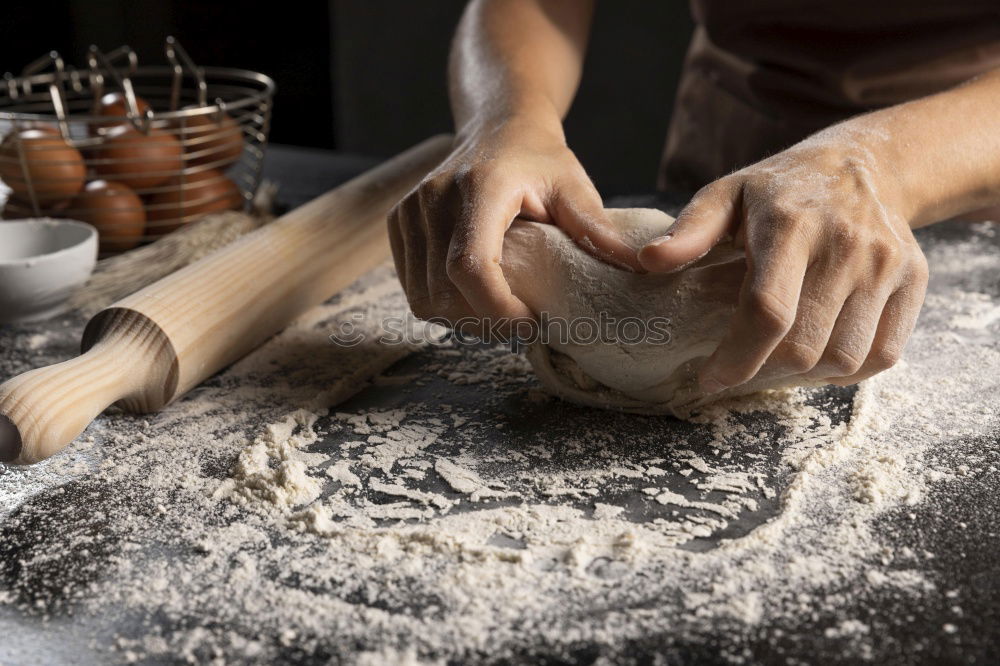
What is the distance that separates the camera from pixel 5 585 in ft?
2.68

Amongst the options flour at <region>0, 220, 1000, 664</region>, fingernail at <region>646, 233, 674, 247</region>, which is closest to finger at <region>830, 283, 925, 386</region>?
flour at <region>0, 220, 1000, 664</region>

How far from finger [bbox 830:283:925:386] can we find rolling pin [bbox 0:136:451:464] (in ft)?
2.57

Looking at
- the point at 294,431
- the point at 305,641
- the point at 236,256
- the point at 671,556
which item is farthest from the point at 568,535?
the point at 236,256

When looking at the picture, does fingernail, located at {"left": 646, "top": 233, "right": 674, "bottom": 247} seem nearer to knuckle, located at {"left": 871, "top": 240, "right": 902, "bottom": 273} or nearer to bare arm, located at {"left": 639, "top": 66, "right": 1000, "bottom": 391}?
bare arm, located at {"left": 639, "top": 66, "right": 1000, "bottom": 391}

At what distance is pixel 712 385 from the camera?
99 cm

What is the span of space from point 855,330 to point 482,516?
43 cm

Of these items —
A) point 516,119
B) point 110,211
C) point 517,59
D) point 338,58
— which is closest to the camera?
point 516,119

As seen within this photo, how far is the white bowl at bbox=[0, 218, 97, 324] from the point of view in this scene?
132 centimetres

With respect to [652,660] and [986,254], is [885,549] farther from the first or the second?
[986,254]

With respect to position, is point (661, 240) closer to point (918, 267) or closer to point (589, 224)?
point (589, 224)

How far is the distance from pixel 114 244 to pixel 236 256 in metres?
0.41

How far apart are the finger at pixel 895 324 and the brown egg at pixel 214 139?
116 cm

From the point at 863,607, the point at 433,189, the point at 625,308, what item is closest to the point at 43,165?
the point at 433,189

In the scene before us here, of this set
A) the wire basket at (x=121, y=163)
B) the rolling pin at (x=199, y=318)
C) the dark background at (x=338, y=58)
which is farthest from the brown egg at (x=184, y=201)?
the dark background at (x=338, y=58)
